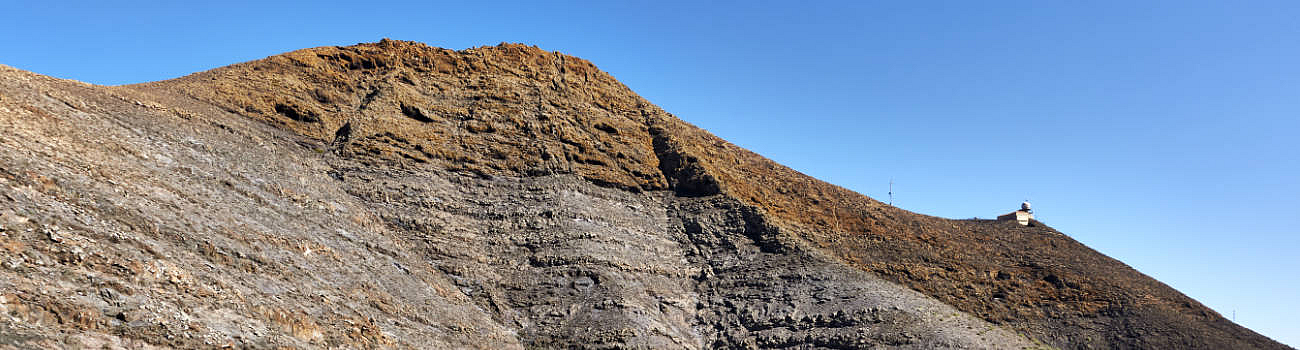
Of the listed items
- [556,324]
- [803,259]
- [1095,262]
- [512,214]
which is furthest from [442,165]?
[1095,262]

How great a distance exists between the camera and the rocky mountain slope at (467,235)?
59.2ft

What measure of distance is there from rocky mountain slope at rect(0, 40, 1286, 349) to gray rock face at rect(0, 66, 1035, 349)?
10 cm

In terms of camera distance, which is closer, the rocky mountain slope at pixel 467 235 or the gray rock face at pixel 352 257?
the gray rock face at pixel 352 257

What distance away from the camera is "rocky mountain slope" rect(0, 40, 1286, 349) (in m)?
18.0

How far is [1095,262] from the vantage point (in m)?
43.4

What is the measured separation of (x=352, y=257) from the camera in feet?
86.0

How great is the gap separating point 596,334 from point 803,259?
12533mm

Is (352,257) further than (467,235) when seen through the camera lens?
No

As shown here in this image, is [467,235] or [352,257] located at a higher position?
[467,235]

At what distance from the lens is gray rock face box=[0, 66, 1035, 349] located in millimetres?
16453

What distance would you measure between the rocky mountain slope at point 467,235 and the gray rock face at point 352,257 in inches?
3.8

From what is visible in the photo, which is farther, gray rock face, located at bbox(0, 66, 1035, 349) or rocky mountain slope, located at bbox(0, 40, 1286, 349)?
rocky mountain slope, located at bbox(0, 40, 1286, 349)

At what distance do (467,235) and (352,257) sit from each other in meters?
6.64

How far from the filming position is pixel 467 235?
3238cm
